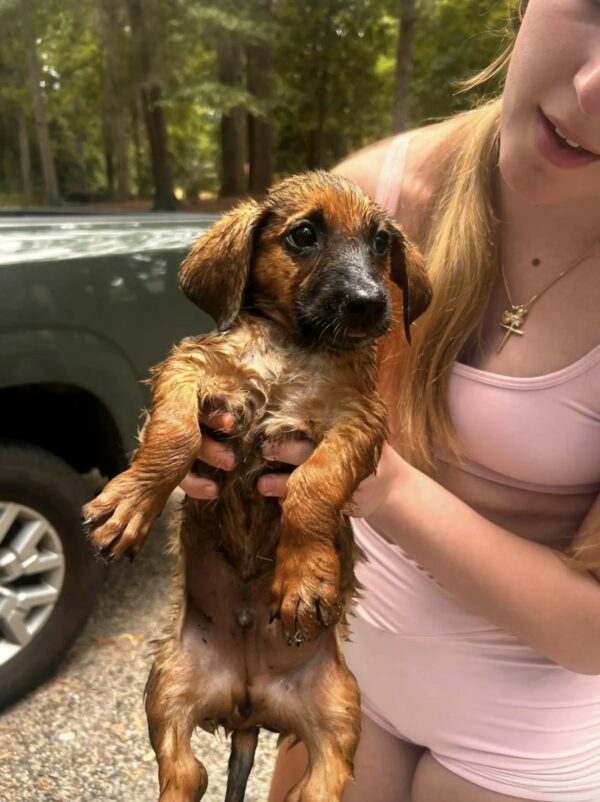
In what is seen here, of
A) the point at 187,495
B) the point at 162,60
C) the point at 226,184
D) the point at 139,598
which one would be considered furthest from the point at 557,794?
the point at 162,60

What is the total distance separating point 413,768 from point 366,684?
266mm

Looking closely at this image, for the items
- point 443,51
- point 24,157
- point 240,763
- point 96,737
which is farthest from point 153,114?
point 240,763

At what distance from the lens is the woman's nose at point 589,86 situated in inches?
48.2

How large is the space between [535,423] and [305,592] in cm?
77

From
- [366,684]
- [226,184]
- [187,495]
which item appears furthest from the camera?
[226,184]

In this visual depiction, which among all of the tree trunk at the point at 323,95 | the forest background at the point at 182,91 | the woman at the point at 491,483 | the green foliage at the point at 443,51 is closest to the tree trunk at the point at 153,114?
the forest background at the point at 182,91

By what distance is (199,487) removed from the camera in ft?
3.82

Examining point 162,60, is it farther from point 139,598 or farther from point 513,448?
point 513,448

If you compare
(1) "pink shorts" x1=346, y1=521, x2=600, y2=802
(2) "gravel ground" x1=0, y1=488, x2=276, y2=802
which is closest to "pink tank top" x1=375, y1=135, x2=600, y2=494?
(1) "pink shorts" x1=346, y1=521, x2=600, y2=802

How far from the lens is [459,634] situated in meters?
1.76

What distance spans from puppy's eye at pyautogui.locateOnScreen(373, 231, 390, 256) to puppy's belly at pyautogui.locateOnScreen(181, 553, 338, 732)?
57 centimetres

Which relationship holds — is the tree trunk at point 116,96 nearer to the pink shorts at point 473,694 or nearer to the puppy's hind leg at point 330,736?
the pink shorts at point 473,694

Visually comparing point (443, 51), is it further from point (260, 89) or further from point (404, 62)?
point (260, 89)

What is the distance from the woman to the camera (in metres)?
1.52
